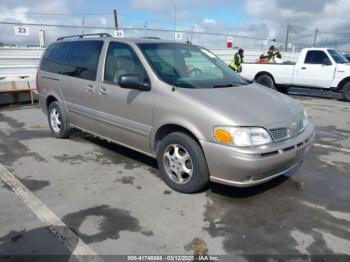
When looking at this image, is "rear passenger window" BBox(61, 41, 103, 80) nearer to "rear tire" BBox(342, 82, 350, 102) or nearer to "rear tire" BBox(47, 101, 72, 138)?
"rear tire" BBox(47, 101, 72, 138)

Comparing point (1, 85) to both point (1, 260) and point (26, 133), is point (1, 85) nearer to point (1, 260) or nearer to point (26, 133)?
point (26, 133)

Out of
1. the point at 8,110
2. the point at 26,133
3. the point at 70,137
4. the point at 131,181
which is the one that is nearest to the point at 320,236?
the point at 131,181

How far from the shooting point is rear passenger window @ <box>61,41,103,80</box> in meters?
5.14

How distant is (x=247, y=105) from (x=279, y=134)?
0.47 metres

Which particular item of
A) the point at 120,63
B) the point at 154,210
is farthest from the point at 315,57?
the point at 154,210

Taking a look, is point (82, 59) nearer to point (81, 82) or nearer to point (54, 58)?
point (81, 82)

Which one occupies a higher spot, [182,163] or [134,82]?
[134,82]

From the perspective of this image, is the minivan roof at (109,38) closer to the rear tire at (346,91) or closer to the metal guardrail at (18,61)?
the metal guardrail at (18,61)

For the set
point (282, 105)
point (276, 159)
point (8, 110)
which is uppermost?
point (282, 105)

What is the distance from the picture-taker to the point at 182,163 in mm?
3928

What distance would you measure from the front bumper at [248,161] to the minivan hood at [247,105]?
27cm

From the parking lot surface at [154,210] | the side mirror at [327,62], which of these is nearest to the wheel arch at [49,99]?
the parking lot surface at [154,210]

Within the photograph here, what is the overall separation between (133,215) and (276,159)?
1578 millimetres

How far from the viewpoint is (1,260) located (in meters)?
2.76
